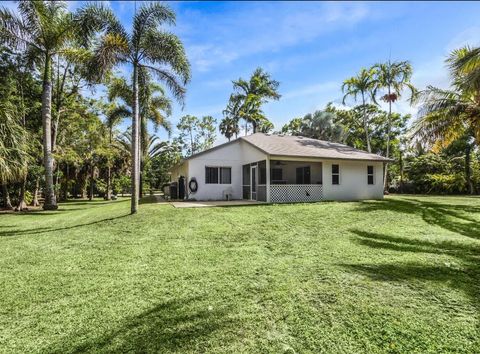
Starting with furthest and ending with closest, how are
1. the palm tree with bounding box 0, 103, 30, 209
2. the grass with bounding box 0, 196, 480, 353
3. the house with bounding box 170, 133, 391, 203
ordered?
the house with bounding box 170, 133, 391, 203 → the palm tree with bounding box 0, 103, 30, 209 → the grass with bounding box 0, 196, 480, 353

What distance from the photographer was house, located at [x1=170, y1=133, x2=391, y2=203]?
1631cm

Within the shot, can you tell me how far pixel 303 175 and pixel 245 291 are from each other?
1622 centimetres

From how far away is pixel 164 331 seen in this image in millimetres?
3465

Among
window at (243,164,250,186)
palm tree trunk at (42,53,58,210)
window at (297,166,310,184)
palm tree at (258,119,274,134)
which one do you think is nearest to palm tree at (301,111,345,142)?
palm tree at (258,119,274,134)

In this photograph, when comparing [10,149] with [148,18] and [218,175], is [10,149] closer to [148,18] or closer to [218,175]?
[148,18]

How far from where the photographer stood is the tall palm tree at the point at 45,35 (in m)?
14.6

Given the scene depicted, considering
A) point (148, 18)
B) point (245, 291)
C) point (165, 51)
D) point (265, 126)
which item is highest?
point (148, 18)

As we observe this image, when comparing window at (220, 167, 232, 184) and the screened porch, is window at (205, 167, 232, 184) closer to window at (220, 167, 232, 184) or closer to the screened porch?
window at (220, 167, 232, 184)

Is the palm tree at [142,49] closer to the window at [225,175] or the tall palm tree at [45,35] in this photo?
the tall palm tree at [45,35]

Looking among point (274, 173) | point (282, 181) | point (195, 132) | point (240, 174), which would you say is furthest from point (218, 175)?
point (195, 132)

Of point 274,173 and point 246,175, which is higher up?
point 274,173

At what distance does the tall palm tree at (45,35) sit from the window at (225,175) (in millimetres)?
9783

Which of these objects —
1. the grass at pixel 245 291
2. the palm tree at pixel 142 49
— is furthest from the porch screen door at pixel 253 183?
the grass at pixel 245 291

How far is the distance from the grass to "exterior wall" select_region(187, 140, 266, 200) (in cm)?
909
